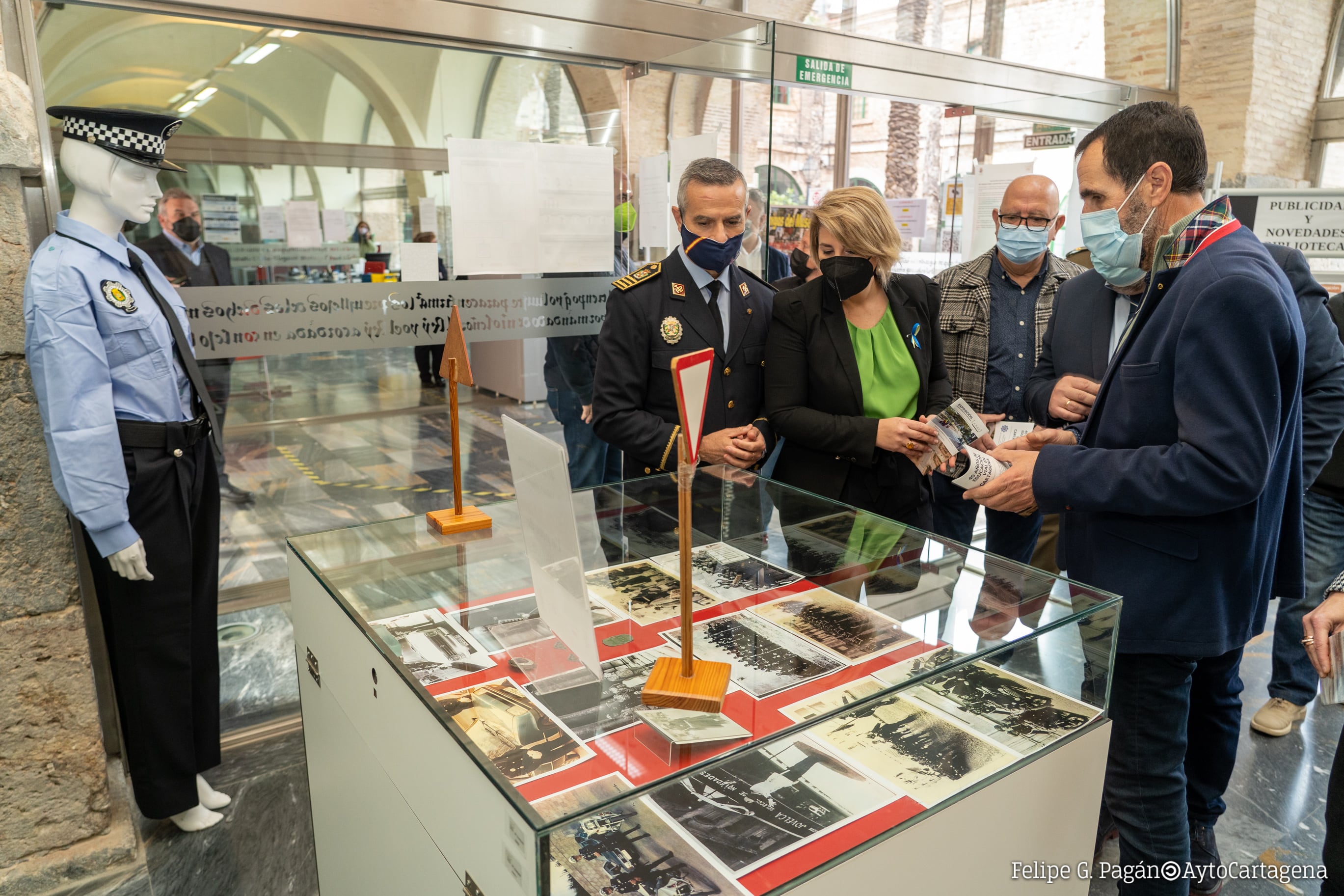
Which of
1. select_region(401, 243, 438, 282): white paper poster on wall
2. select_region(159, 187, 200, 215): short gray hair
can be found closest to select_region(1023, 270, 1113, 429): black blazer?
select_region(401, 243, 438, 282): white paper poster on wall

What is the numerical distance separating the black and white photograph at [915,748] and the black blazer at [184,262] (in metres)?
2.51

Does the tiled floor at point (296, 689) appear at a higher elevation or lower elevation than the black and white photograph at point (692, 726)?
lower

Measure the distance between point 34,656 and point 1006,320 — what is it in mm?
3235

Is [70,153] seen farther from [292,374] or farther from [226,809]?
[226,809]

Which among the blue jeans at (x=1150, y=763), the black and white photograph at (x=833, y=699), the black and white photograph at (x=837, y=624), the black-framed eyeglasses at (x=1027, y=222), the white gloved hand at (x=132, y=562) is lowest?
the blue jeans at (x=1150, y=763)

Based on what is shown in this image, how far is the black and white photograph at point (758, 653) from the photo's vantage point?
1.25m

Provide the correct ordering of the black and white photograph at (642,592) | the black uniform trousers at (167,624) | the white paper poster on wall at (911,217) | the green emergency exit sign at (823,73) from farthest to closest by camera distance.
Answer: the white paper poster on wall at (911,217) → the green emergency exit sign at (823,73) → the black uniform trousers at (167,624) → the black and white photograph at (642,592)

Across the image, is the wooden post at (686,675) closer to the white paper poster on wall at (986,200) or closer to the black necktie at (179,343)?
the black necktie at (179,343)

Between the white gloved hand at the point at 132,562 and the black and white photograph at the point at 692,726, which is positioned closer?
the black and white photograph at the point at 692,726

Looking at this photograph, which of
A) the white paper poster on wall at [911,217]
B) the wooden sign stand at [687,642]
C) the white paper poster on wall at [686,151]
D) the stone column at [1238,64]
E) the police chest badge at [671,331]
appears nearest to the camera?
the wooden sign stand at [687,642]

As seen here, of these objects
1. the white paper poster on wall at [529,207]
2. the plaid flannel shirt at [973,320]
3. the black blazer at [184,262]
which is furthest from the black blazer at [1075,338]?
the black blazer at [184,262]

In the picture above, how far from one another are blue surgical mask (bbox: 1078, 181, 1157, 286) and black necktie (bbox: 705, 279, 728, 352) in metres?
1.05

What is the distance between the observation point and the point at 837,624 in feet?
4.76

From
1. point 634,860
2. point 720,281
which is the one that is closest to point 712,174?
point 720,281
